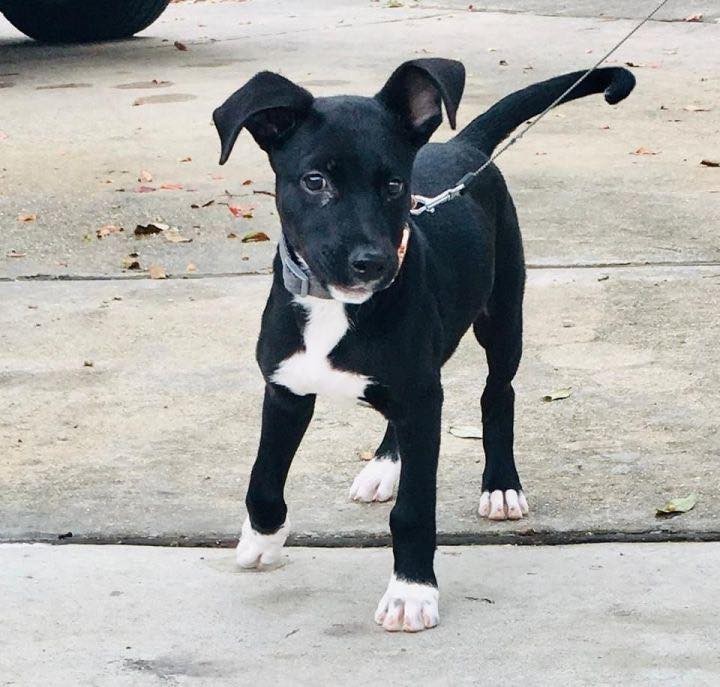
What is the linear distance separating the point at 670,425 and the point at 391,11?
1332 centimetres

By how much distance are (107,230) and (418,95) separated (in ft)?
13.6

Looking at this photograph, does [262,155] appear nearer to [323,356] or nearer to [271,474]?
[271,474]

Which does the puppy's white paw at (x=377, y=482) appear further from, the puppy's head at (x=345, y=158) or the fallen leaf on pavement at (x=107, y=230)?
the fallen leaf on pavement at (x=107, y=230)

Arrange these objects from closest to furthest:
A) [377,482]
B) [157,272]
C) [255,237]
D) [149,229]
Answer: [377,482] → [157,272] → [255,237] → [149,229]

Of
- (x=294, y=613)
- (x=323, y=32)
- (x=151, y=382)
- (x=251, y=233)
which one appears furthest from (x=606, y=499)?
(x=323, y=32)

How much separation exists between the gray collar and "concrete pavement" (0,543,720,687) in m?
0.76

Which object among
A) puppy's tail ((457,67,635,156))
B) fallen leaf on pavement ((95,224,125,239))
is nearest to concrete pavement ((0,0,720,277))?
fallen leaf on pavement ((95,224,125,239))

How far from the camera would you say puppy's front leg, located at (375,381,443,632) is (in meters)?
3.53

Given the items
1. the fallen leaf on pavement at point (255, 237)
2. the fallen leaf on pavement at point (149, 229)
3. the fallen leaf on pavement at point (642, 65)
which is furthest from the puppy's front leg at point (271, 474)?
the fallen leaf on pavement at point (642, 65)

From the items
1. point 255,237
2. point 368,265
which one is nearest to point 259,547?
point 368,265

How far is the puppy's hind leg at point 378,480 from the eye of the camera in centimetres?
426

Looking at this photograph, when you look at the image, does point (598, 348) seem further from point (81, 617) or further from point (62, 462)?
point (81, 617)

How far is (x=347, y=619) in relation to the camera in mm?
3564

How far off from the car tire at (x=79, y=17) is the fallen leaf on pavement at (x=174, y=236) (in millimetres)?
7670
